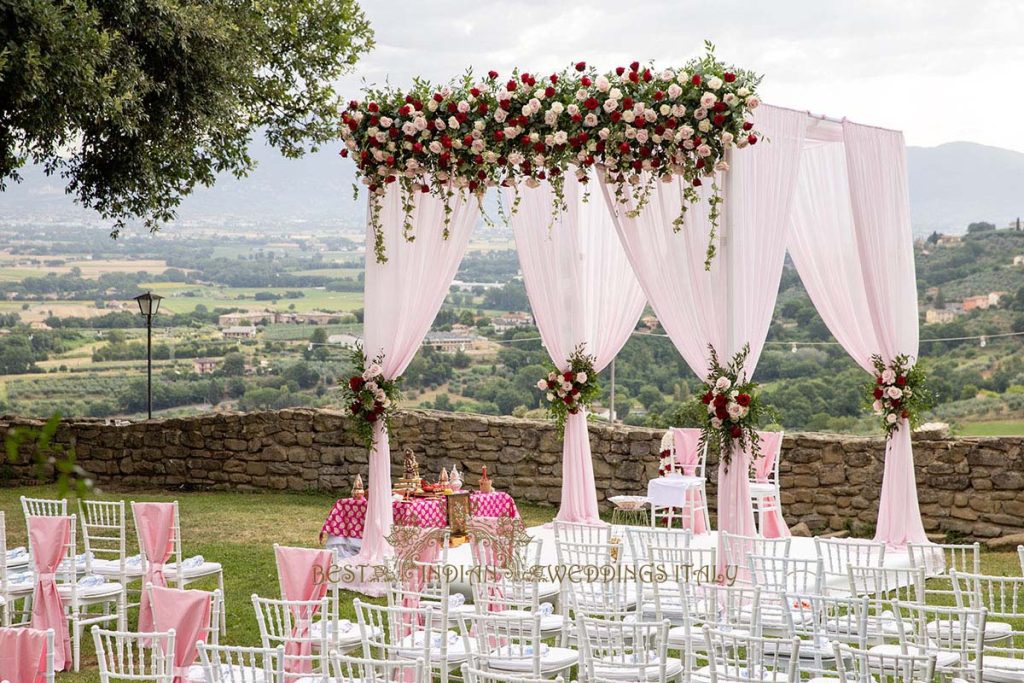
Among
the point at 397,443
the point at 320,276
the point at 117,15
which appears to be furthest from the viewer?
the point at 320,276

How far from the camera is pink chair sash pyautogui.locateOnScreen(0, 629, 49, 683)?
3.97 m

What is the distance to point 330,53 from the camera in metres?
12.6

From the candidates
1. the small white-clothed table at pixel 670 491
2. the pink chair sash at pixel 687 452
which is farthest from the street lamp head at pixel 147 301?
the small white-clothed table at pixel 670 491

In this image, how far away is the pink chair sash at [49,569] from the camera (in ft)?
20.6

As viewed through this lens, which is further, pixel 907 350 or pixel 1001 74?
pixel 1001 74

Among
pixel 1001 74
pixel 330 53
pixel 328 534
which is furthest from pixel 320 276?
pixel 328 534

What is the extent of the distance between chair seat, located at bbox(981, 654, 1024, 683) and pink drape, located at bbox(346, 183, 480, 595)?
14.4 feet

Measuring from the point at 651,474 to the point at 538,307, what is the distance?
95.0 inches

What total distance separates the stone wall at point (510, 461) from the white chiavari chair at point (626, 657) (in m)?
3.89

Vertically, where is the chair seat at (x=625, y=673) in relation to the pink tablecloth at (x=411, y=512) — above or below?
below

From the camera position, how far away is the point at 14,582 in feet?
22.1

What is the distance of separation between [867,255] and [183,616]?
564 cm

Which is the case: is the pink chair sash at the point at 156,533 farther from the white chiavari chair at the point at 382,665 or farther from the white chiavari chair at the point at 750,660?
the white chiavari chair at the point at 750,660

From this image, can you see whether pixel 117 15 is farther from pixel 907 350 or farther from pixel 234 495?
pixel 907 350
